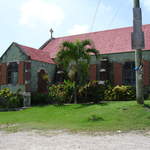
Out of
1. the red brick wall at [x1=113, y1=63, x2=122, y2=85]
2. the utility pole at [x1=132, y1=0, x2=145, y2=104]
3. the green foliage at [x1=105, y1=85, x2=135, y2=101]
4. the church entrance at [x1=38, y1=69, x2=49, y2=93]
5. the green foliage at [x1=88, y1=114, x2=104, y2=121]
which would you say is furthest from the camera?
the church entrance at [x1=38, y1=69, x2=49, y2=93]

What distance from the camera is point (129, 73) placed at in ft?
80.2

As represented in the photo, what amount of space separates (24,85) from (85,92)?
715 cm

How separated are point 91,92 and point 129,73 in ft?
19.3

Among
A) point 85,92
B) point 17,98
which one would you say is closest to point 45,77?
point 17,98

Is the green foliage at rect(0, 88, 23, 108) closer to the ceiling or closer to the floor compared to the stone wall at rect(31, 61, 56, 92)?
closer to the floor

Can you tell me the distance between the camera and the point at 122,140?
8.18 m

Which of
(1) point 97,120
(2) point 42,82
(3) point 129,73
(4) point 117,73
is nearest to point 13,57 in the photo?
(2) point 42,82

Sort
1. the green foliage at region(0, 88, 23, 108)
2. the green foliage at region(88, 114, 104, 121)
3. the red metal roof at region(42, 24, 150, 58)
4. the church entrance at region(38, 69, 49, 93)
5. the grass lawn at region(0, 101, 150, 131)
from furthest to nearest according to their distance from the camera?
the church entrance at region(38, 69, 49, 93) < the red metal roof at region(42, 24, 150, 58) < the green foliage at region(0, 88, 23, 108) < the green foliage at region(88, 114, 104, 121) < the grass lawn at region(0, 101, 150, 131)

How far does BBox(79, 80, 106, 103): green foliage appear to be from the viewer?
20500mm

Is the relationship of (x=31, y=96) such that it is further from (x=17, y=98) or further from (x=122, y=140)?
(x=122, y=140)

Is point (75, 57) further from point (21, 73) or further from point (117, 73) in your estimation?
point (21, 73)

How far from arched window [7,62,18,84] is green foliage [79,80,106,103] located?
8505 mm

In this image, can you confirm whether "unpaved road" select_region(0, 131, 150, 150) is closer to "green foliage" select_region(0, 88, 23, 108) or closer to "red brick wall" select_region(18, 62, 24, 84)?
"green foliage" select_region(0, 88, 23, 108)

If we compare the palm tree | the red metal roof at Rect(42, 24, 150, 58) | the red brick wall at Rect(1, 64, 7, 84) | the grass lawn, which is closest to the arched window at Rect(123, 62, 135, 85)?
the red metal roof at Rect(42, 24, 150, 58)
